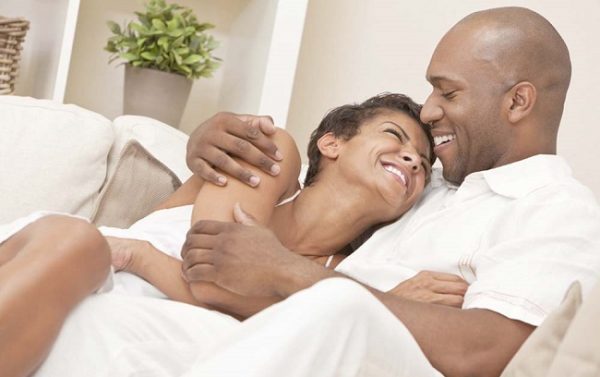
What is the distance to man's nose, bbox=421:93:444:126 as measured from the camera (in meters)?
1.81

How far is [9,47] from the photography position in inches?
98.8

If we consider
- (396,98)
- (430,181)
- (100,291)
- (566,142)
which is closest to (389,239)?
(430,181)

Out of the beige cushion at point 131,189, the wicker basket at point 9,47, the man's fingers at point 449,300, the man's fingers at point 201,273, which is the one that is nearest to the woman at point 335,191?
Answer: the man's fingers at point 201,273

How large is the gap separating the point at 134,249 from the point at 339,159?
484 millimetres

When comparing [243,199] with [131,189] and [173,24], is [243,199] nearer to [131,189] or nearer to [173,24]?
[131,189]

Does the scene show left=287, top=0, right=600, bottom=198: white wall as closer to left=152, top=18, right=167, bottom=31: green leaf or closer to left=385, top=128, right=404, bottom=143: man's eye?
left=152, top=18, right=167, bottom=31: green leaf

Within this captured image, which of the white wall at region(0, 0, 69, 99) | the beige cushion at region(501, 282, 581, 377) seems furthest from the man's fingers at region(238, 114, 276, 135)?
the white wall at region(0, 0, 69, 99)

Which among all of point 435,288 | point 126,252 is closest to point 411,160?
point 435,288

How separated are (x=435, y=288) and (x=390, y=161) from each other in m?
0.36

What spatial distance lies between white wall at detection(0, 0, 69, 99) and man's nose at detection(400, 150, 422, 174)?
126 centimetres

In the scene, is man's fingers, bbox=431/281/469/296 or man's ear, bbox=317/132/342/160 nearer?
man's fingers, bbox=431/281/469/296

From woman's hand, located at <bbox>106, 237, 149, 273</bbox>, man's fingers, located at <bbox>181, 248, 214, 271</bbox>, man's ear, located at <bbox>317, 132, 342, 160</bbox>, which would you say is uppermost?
man's ear, located at <bbox>317, 132, 342, 160</bbox>

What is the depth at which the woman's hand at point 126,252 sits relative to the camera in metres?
1.62

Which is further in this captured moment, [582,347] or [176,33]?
[176,33]
